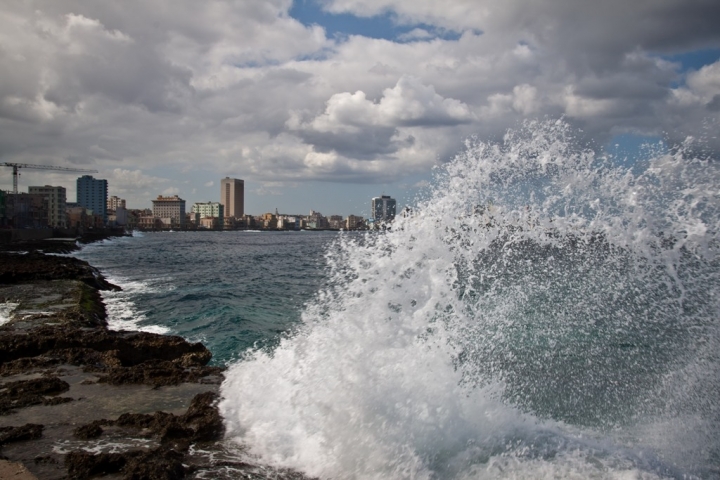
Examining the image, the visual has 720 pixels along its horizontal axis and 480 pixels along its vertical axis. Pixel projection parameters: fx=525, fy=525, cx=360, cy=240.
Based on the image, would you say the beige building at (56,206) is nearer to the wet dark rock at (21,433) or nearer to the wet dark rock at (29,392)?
the wet dark rock at (29,392)

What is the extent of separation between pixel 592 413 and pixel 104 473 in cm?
744

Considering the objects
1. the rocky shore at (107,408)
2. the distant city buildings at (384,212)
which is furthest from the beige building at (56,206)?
the rocky shore at (107,408)

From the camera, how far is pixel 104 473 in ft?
19.4

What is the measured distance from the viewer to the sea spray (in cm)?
663

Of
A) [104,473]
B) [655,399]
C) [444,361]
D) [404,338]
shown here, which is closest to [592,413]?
[655,399]

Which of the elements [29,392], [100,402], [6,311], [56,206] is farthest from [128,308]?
[56,206]

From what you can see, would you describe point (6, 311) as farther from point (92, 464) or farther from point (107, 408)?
point (92, 464)

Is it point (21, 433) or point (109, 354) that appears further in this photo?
point (109, 354)

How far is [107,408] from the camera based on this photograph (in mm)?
8180

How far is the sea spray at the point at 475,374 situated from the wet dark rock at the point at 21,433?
2.46 m

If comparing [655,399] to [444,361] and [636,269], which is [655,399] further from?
[444,361]

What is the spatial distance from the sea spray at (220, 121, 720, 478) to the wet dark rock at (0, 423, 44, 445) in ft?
8.06

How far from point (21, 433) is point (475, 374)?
6.94m

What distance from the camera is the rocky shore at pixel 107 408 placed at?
20.0 feet
